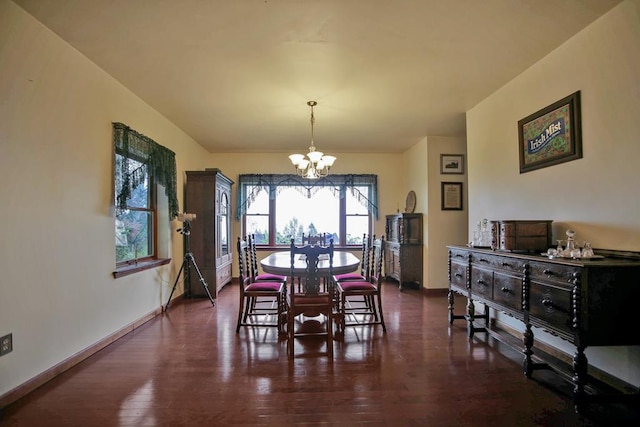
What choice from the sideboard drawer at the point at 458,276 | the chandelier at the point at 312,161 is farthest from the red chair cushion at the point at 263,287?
the sideboard drawer at the point at 458,276

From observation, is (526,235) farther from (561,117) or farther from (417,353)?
(417,353)

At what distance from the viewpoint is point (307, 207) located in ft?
19.9

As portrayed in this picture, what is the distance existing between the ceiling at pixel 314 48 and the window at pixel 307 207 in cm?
211

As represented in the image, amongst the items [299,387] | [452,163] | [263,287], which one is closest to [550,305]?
[299,387]

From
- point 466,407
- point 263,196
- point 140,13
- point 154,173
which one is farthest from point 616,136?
point 263,196

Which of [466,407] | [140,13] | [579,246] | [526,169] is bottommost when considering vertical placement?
[466,407]

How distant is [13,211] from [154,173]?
5.65 feet

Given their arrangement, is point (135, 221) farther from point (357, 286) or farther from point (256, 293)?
point (357, 286)

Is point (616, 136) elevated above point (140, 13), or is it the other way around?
point (140, 13)

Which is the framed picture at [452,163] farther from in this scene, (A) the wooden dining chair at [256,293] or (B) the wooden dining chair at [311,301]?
(A) the wooden dining chair at [256,293]

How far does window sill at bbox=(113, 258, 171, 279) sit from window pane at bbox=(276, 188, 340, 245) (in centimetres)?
239

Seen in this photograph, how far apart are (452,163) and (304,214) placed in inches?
113

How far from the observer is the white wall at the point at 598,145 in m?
1.92

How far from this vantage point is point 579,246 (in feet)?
7.13
